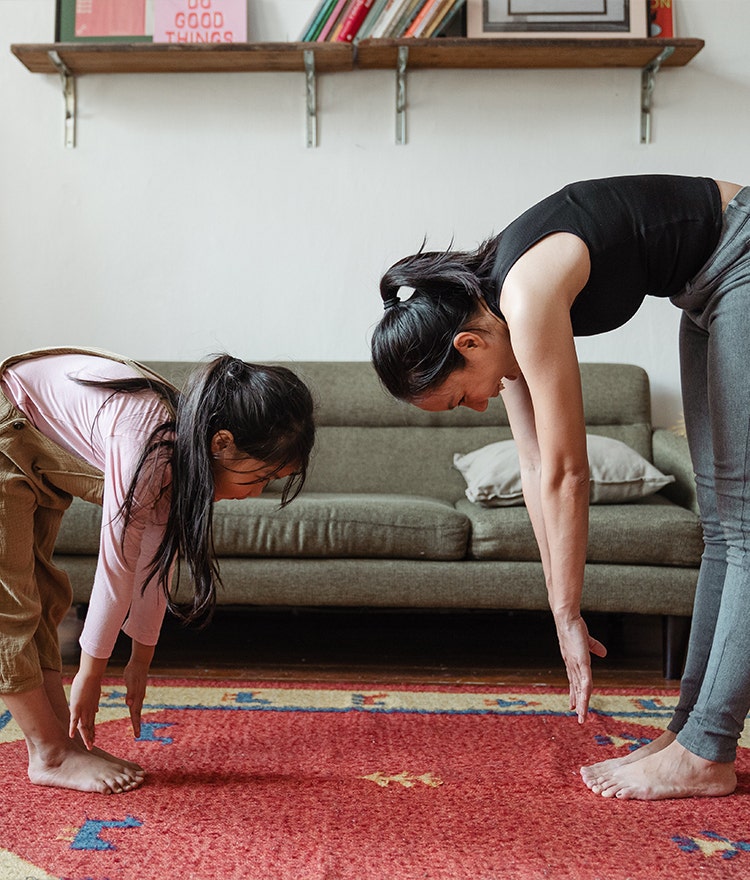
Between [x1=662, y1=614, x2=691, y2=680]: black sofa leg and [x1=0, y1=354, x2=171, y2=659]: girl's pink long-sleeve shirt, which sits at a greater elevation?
[x1=0, y1=354, x2=171, y2=659]: girl's pink long-sleeve shirt

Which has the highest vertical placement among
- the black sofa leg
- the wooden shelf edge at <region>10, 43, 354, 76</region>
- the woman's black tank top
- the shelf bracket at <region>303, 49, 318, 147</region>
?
the wooden shelf edge at <region>10, 43, 354, 76</region>

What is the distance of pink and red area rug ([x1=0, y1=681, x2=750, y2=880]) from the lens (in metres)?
1.14

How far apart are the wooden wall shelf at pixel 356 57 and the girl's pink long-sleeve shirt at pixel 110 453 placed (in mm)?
1772

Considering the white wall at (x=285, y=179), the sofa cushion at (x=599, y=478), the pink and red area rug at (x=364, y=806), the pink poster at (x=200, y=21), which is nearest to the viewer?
the pink and red area rug at (x=364, y=806)

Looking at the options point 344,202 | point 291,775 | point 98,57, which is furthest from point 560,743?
point 98,57

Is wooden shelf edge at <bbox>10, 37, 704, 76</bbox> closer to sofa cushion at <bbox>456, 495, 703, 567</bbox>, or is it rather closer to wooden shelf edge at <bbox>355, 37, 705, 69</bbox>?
wooden shelf edge at <bbox>355, 37, 705, 69</bbox>

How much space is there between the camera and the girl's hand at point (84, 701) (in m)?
1.23

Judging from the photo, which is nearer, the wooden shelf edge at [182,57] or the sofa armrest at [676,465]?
the sofa armrest at [676,465]

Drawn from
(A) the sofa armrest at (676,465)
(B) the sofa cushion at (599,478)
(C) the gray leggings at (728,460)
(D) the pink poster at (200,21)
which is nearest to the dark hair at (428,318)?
(C) the gray leggings at (728,460)

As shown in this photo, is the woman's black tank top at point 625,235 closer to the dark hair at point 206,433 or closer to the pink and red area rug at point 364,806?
the dark hair at point 206,433

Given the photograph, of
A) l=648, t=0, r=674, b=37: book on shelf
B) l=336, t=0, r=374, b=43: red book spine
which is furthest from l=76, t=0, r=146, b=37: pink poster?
l=648, t=0, r=674, b=37: book on shelf

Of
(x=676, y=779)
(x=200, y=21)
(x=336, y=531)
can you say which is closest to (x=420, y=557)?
(x=336, y=531)

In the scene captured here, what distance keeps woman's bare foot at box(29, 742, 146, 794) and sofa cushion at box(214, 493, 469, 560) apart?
2.47 ft

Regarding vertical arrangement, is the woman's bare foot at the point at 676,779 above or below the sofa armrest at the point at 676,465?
below
